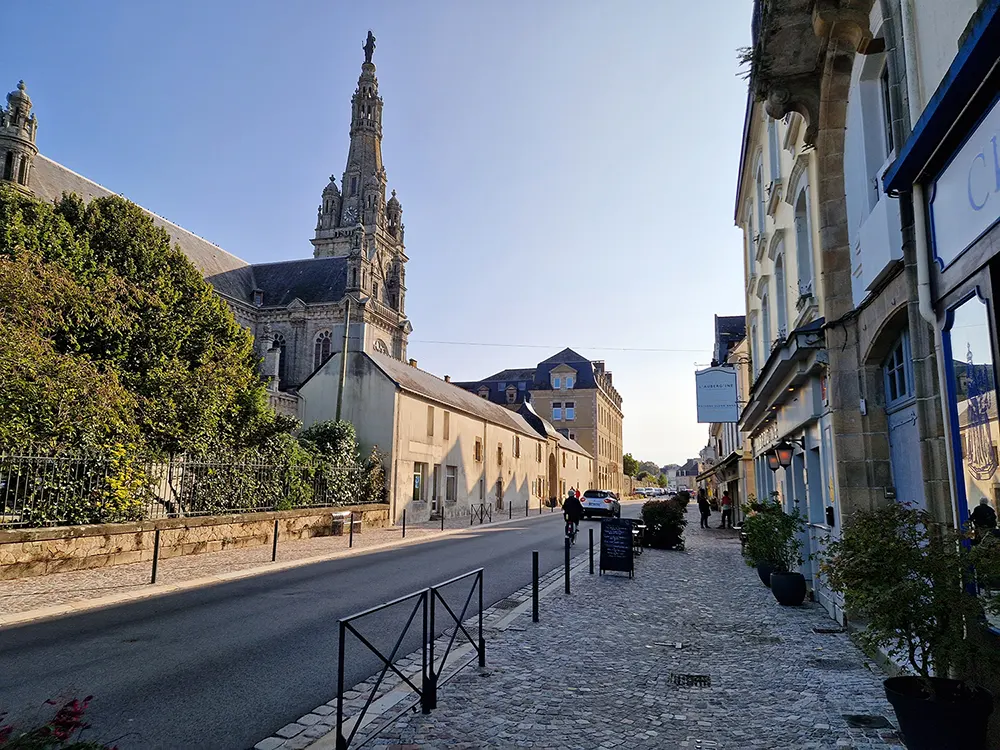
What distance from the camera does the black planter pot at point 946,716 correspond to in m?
3.59

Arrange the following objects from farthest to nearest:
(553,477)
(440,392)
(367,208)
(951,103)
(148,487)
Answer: (367,208) < (553,477) < (440,392) < (148,487) < (951,103)

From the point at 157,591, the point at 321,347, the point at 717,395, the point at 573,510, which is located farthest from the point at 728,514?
the point at 321,347

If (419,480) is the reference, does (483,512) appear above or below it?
below

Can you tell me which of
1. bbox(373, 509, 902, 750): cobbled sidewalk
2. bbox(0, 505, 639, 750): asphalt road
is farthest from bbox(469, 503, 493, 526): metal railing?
bbox(373, 509, 902, 750): cobbled sidewalk

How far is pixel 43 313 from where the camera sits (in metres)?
14.2

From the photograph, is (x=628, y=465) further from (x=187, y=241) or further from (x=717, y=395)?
(x=717, y=395)

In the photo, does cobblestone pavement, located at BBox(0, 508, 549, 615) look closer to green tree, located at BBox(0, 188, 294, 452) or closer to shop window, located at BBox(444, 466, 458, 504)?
green tree, located at BBox(0, 188, 294, 452)

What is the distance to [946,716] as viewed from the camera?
142 inches

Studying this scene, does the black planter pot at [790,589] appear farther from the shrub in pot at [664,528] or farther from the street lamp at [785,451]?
the shrub in pot at [664,528]

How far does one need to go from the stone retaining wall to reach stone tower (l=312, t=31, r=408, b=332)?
48892mm

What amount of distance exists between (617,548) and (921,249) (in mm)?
9247

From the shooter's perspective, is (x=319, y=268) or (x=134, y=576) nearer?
(x=134, y=576)

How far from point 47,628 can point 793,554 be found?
1056 cm

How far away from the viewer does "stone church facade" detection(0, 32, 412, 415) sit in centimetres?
3469
